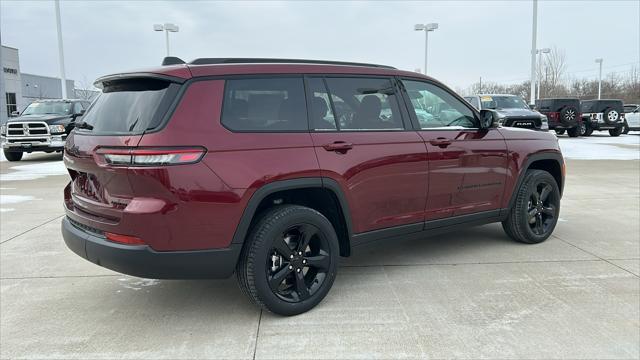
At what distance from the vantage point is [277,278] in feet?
11.2

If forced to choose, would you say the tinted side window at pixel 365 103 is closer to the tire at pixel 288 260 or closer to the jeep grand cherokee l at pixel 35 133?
the tire at pixel 288 260

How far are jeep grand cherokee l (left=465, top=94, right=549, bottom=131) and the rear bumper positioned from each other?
1351cm

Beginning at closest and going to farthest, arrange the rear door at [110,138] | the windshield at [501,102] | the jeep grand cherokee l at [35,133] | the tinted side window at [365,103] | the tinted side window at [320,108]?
the rear door at [110,138], the tinted side window at [320,108], the tinted side window at [365,103], the jeep grand cherokee l at [35,133], the windshield at [501,102]

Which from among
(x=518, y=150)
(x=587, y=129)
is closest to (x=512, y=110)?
(x=587, y=129)

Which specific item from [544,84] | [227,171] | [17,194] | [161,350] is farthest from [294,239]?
[544,84]

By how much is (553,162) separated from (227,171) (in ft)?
12.9

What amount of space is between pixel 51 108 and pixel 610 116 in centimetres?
2322

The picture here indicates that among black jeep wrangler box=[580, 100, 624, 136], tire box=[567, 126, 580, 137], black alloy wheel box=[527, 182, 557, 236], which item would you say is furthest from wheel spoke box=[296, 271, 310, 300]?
black jeep wrangler box=[580, 100, 624, 136]

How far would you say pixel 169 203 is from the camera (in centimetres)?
300

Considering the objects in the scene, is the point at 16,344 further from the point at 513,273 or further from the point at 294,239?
the point at 513,273

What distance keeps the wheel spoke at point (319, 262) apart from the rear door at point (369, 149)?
36cm

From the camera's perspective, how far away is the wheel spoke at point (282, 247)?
3.40 m

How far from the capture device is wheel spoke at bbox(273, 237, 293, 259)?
11.1 ft

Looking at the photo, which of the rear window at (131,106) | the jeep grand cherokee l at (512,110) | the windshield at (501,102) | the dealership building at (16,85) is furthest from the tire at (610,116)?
the dealership building at (16,85)
